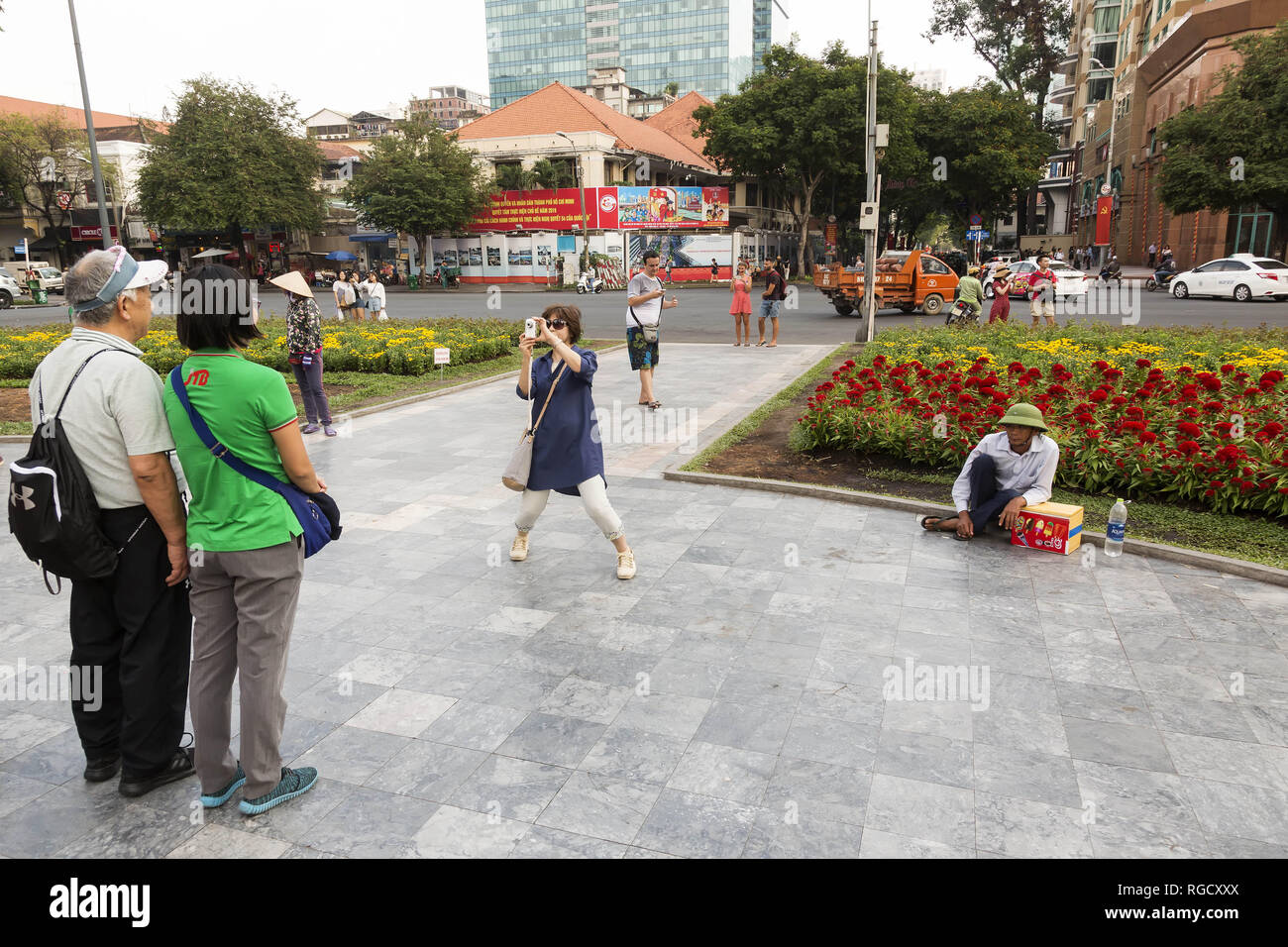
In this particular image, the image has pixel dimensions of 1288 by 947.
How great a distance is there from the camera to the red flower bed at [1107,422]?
21.9ft

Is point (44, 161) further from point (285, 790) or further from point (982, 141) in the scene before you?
point (285, 790)

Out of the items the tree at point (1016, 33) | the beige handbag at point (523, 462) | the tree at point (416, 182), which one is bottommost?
the beige handbag at point (523, 462)

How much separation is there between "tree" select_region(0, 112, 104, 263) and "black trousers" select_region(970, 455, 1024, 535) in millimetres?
54225

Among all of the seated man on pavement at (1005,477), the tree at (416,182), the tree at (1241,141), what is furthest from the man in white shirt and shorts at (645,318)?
the tree at (416,182)

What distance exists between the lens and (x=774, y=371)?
1438 centimetres

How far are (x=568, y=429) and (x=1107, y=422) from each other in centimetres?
525

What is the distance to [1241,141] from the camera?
2931 cm

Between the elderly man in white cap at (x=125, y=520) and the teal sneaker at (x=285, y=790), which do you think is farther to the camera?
the teal sneaker at (x=285, y=790)

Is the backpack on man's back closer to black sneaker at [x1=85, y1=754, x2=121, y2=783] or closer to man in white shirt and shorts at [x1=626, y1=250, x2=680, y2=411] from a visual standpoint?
black sneaker at [x1=85, y1=754, x2=121, y2=783]

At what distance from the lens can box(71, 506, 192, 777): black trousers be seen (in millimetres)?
→ 3078

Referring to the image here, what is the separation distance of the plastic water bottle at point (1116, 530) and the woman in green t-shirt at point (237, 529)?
512 cm

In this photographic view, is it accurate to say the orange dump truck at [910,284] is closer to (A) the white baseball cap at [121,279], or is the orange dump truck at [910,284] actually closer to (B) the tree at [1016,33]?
(A) the white baseball cap at [121,279]
